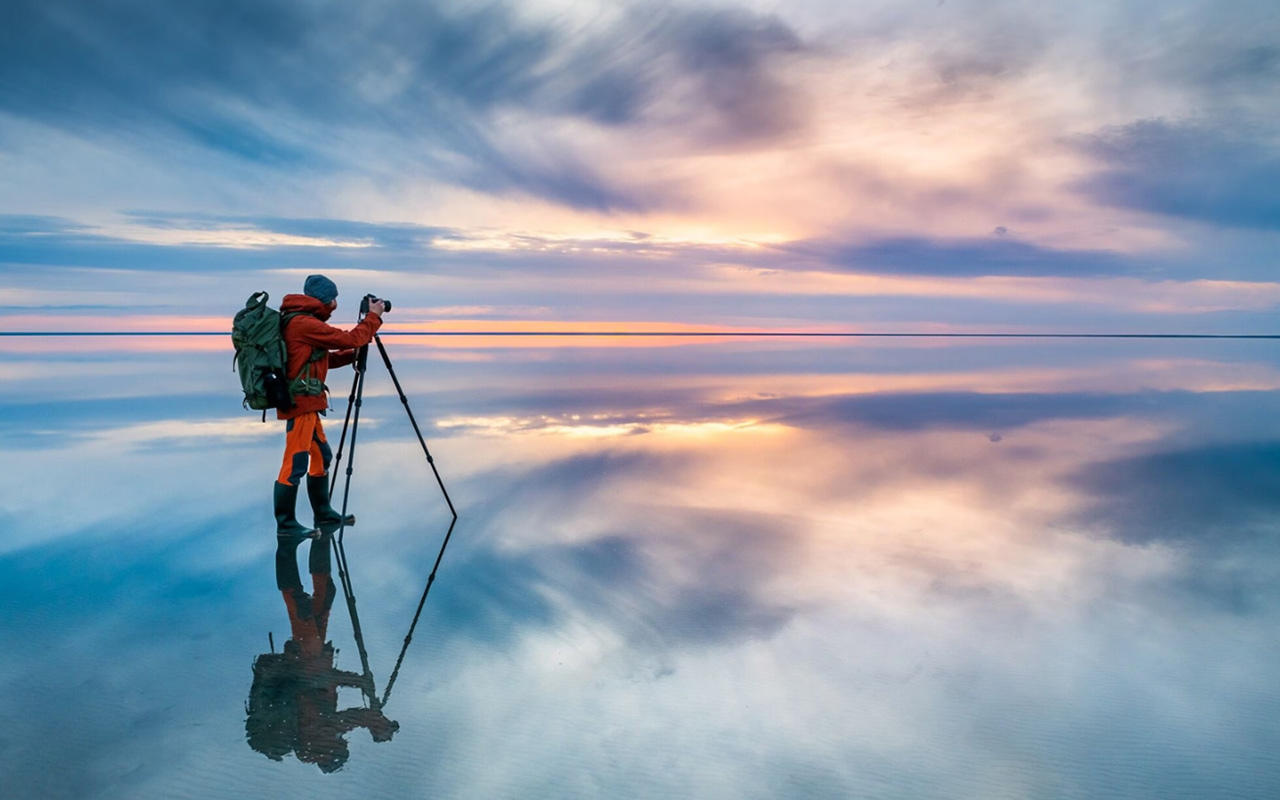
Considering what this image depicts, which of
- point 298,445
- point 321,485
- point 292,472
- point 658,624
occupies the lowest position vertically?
point 658,624

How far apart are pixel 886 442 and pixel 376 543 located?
8525 mm

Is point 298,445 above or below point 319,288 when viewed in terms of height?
below

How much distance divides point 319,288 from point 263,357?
88 centimetres

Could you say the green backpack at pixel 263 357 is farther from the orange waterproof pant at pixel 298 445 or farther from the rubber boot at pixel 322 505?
the rubber boot at pixel 322 505

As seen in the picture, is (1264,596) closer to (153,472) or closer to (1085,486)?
(1085,486)

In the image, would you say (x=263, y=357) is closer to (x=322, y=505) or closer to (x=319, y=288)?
(x=319, y=288)

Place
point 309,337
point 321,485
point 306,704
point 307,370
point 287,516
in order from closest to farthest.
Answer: point 306,704 → point 309,337 → point 307,370 → point 287,516 → point 321,485

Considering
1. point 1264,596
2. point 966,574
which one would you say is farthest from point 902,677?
point 1264,596

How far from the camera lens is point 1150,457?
12.3m

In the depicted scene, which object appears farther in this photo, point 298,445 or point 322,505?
point 322,505

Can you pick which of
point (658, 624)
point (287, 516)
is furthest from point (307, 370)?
point (658, 624)

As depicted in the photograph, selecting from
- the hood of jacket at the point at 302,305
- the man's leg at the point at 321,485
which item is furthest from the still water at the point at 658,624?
the hood of jacket at the point at 302,305

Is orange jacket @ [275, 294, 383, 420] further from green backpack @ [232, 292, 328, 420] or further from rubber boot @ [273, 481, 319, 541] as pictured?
rubber boot @ [273, 481, 319, 541]

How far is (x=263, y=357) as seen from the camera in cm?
744
